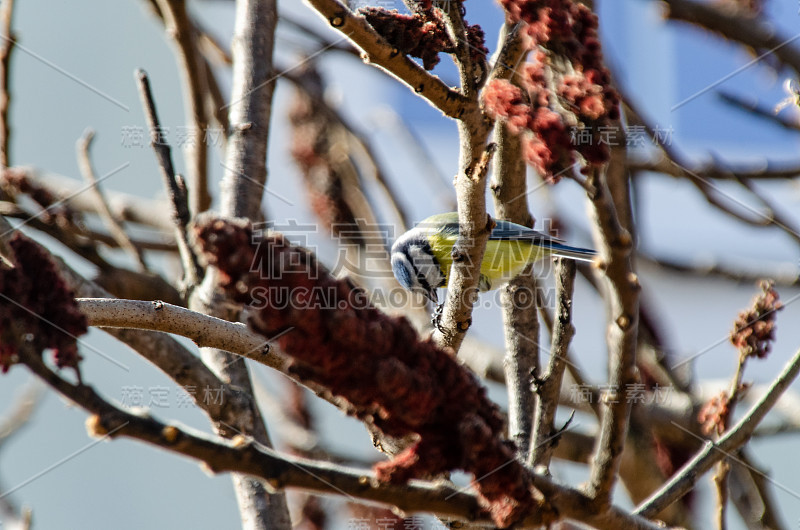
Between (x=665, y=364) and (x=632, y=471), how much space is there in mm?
517

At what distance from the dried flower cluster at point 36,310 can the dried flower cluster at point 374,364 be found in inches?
9.0

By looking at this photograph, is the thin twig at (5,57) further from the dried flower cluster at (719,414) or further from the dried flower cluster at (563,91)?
the dried flower cluster at (719,414)

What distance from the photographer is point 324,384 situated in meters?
1.00

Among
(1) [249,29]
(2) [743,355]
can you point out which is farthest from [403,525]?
(1) [249,29]

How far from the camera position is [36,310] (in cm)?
94

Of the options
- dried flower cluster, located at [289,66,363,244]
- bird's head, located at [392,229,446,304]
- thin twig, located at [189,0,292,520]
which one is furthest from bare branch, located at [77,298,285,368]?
dried flower cluster, located at [289,66,363,244]

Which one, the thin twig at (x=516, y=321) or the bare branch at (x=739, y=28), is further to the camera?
the bare branch at (x=739, y=28)

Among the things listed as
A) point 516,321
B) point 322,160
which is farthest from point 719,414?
point 322,160

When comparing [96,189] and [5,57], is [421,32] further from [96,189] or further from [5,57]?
[5,57]

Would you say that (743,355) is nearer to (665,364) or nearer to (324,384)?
(324,384)

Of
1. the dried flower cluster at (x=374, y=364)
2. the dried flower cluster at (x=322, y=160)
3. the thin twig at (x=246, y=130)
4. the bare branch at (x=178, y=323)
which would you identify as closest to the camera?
the dried flower cluster at (x=374, y=364)

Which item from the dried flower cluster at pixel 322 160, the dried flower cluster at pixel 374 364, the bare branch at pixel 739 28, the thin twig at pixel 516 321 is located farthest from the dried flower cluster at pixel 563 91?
the dried flower cluster at pixel 322 160

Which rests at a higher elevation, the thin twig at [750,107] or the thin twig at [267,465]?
the thin twig at [750,107]

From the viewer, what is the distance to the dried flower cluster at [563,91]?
40.9 inches
